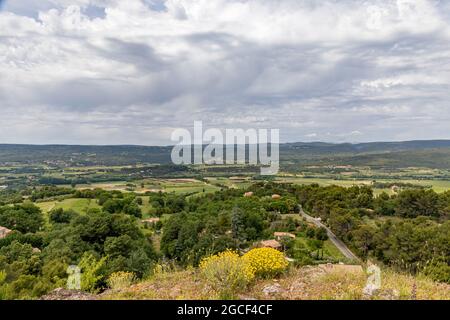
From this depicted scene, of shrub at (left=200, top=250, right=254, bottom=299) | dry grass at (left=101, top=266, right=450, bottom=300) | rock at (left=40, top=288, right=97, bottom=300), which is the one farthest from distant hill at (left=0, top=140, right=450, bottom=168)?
shrub at (left=200, top=250, right=254, bottom=299)

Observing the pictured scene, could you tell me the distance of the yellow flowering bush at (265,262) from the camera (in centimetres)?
662

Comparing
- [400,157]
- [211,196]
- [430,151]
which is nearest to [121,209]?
[211,196]

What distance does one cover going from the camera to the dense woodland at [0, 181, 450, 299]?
78.6 feet

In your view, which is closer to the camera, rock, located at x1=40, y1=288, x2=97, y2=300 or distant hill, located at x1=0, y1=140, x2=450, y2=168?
rock, located at x1=40, y1=288, x2=97, y2=300

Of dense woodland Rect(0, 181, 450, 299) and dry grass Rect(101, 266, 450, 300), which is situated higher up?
dry grass Rect(101, 266, 450, 300)

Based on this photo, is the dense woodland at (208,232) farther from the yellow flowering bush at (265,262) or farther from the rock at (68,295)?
the yellow flowering bush at (265,262)

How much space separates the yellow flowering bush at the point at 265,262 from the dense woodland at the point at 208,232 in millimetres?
3486

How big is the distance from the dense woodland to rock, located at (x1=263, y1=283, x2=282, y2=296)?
3.75 m

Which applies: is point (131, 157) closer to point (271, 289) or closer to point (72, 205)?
point (72, 205)

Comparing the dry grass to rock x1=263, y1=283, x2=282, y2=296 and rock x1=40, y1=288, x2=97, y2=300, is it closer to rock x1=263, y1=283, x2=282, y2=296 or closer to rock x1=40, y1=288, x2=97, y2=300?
rock x1=263, y1=283, x2=282, y2=296

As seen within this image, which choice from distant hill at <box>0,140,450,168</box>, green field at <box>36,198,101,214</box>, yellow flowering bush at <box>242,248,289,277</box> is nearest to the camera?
yellow flowering bush at <box>242,248,289,277</box>

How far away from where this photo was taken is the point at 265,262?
6.65 metres

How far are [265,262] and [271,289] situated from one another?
2.87 feet
